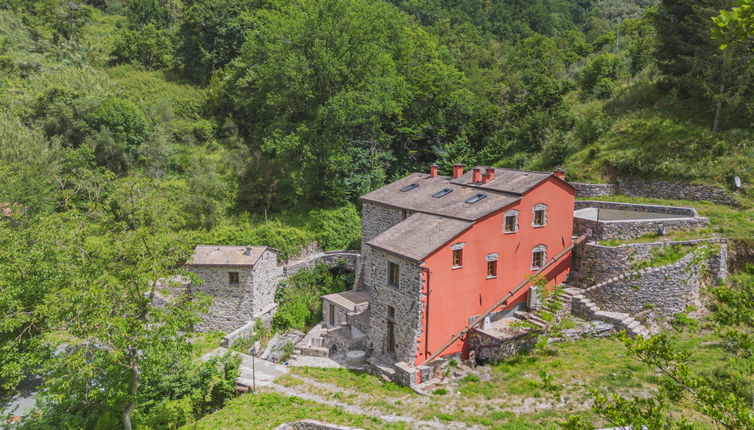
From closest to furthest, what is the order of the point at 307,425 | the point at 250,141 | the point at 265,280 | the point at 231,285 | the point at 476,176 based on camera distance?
the point at 307,425 < the point at 476,176 < the point at 231,285 < the point at 265,280 < the point at 250,141

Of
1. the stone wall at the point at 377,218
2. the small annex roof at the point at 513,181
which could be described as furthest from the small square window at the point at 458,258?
the stone wall at the point at 377,218

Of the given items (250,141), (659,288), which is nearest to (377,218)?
(659,288)

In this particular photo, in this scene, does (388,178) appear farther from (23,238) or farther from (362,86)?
(23,238)

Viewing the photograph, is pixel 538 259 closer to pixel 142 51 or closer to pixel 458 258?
pixel 458 258

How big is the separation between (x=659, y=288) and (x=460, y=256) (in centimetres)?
1009

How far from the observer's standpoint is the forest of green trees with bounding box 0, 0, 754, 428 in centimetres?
1678

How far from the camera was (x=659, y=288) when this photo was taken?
2047 centimetres

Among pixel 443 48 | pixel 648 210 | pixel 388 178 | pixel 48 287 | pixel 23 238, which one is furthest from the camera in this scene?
pixel 443 48

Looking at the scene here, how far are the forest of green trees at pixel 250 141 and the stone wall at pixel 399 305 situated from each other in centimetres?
683

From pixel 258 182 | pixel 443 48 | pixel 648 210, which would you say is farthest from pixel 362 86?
pixel 648 210

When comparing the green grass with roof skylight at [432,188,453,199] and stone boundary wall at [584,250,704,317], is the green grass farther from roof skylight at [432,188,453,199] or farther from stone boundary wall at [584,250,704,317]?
stone boundary wall at [584,250,704,317]

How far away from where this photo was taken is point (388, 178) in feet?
114

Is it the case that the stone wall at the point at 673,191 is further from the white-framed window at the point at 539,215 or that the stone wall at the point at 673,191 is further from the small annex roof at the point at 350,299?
the small annex roof at the point at 350,299

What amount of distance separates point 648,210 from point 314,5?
1082 inches
